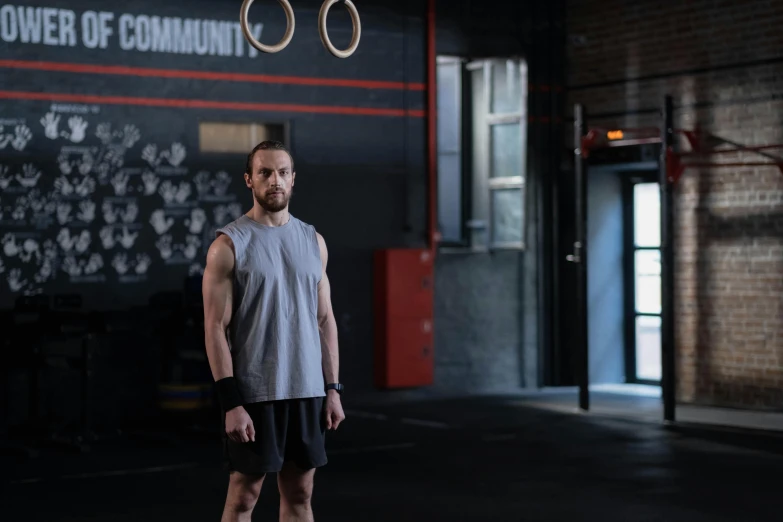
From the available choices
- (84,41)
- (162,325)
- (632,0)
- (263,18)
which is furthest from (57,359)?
(632,0)

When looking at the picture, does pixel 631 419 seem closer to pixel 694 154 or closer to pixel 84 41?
pixel 694 154

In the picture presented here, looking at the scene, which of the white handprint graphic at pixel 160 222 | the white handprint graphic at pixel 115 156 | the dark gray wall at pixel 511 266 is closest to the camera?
the white handprint graphic at pixel 115 156

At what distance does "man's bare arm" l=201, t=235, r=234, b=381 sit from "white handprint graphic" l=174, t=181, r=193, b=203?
5.70m

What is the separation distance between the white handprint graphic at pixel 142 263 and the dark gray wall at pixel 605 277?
13.6 feet

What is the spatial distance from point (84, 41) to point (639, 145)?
15.4 ft

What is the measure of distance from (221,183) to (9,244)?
68.5 inches

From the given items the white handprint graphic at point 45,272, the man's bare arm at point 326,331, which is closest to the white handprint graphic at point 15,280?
the white handprint graphic at point 45,272

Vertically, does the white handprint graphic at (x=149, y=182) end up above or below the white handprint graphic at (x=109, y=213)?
above

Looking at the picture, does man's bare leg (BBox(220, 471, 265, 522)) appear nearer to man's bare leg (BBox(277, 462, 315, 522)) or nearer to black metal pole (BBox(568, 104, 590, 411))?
man's bare leg (BBox(277, 462, 315, 522))

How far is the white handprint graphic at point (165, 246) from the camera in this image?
976cm

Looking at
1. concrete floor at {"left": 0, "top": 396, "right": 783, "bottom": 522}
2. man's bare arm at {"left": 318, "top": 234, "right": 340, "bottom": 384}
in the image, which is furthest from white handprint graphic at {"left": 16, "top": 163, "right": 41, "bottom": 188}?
man's bare arm at {"left": 318, "top": 234, "right": 340, "bottom": 384}

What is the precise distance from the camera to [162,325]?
9.12 m

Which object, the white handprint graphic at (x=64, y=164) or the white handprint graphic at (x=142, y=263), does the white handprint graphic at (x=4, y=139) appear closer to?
the white handprint graphic at (x=64, y=164)

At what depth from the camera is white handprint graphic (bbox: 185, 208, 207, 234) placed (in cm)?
988
